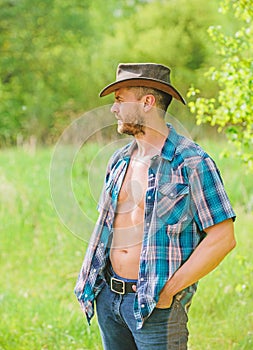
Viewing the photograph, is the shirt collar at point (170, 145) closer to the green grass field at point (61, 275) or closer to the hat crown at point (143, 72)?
the hat crown at point (143, 72)

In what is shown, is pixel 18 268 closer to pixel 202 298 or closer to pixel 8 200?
pixel 8 200

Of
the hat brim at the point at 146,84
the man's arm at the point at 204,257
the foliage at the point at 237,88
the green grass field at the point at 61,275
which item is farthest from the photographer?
the green grass field at the point at 61,275

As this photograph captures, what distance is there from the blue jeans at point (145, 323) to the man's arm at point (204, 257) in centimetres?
9

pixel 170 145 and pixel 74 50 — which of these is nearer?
pixel 170 145

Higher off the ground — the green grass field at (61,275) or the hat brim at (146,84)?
the hat brim at (146,84)

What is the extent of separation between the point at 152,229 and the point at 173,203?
13 centimetres

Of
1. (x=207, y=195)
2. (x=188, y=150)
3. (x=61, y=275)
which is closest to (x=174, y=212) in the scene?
(x=207, y=195)

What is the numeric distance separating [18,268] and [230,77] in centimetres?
348

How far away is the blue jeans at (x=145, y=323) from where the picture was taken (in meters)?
2.54

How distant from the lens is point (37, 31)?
24.9 metres

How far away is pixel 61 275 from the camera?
6.47 meters

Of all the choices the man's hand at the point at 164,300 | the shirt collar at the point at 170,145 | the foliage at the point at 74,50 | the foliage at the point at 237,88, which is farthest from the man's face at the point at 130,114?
the foliage at the point at 74,50

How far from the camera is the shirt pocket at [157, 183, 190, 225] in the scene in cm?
253

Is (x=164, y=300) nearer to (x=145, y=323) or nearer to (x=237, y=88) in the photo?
(x=145, y=323)
